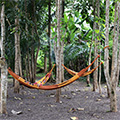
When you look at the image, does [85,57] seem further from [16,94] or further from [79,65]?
[16,94]

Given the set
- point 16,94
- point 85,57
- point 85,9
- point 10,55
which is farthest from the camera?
point 85,57

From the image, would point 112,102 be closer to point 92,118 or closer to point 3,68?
point 92,118

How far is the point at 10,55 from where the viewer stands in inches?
221

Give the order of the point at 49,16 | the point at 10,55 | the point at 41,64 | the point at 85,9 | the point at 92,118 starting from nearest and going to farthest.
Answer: the point at 92,118, the point at 85,9, the point at 10,55, the point at 49,16, the point at 41,64

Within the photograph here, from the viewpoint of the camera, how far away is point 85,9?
208 inches

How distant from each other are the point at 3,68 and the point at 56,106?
140 cm

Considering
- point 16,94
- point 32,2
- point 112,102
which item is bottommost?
point 16,94

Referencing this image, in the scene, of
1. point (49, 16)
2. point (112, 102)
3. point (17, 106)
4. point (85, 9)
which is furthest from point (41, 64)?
point (112, 102)

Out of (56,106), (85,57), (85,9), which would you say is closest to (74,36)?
(85,57)

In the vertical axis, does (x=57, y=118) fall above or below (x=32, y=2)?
below

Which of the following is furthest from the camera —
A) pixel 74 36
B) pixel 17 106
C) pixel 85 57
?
pixel 85 57

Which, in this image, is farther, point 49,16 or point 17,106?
point 49,16

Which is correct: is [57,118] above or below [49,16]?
below

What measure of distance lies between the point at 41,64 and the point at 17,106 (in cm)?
1023
